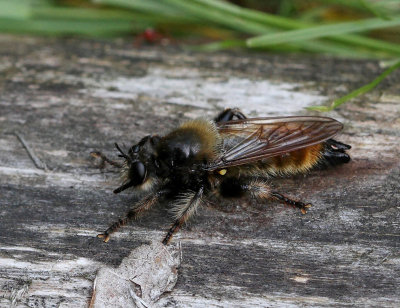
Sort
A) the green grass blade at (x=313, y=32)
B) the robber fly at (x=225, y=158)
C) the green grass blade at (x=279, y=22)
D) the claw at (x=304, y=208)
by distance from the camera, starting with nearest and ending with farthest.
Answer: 1. the claw at (x=304, y=208)
2. the robber fly at (x=225, y=158)
3. the green grass blade at (x=313, y=32)
4. the green grass blade at (x=279, y=22)

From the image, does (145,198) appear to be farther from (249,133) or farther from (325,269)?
(325,269)

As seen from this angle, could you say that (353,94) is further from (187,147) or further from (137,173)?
(137,173)

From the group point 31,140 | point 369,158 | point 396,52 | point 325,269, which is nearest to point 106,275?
point 325,269

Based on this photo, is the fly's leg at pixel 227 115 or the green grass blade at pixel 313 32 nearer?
the fly's leg at pixel 227 115

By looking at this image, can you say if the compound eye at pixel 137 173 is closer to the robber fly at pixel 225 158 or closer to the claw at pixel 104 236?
the robber fly at pixel 225 158

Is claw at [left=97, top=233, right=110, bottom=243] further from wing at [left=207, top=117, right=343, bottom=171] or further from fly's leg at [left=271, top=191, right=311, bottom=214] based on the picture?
fly's leg at [left=271, top=191, right=311, bottom=214]

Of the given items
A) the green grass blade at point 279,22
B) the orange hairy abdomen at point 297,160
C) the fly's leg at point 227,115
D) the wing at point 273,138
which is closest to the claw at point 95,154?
the wing at point 273,138

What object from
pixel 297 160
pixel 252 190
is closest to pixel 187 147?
pixel 252 190
